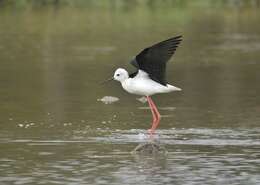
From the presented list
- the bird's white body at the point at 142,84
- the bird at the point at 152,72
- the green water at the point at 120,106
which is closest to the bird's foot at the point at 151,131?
the bird at the point at 152,72

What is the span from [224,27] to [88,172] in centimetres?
2009

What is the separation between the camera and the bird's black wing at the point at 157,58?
40.8 feet

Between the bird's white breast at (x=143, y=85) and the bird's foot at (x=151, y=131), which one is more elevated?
the bird's white breast at (x=143, y=85)

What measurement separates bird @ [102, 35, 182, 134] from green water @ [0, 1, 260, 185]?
0.52m

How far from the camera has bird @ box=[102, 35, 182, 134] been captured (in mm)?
12516

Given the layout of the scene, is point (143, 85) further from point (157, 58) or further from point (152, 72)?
point (157, 58)

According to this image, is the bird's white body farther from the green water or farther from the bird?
the green water

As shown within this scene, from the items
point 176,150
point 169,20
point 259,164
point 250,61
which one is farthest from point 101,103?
point 169,20

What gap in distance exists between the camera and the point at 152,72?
1286cm

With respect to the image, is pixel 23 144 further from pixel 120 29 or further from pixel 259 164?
pixel 120 29

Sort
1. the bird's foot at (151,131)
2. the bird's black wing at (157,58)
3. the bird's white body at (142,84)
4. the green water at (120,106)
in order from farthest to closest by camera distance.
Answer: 1. the bird's white body at (142,84)
2. the bird's foot at (151,131)
3. the bird's black wing at (157,58)
4. the green water at (120,106)

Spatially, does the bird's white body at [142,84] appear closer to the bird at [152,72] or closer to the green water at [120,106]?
the bird at [152,72]

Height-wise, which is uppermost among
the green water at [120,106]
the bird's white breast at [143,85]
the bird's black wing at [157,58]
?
the bird's black wing at [157,58]

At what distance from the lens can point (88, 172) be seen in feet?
33.6
